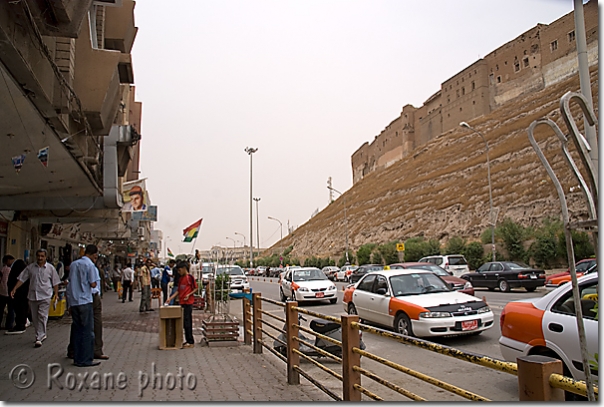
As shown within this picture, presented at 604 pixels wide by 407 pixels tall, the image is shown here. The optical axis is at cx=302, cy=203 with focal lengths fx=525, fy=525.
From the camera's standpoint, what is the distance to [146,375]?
7.29m

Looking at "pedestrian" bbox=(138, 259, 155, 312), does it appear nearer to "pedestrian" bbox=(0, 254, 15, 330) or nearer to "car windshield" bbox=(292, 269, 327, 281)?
"pedestrian" bbox=(0, 254, 15, 330)

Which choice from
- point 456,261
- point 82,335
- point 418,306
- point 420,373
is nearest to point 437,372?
point 418,306

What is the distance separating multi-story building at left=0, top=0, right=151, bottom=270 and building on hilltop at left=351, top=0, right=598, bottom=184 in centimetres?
6490

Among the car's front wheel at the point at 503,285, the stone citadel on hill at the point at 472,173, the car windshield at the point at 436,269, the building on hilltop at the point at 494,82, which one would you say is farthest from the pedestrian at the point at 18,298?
the building on hilltop at the point at 494,82

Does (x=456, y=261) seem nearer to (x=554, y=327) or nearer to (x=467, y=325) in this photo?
(x=467, y=325)

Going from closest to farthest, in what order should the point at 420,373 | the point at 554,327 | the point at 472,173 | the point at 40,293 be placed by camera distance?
1. the point at 420,373
2. the point at 554,327
3. the point at 40,293
4. the point at 472,173

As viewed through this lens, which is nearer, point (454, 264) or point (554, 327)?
point (554, 327)

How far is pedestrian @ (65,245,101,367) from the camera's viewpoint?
306 inches

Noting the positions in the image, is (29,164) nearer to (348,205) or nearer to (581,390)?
(581,390)

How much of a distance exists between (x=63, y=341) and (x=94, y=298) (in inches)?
128

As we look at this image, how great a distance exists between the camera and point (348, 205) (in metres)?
111

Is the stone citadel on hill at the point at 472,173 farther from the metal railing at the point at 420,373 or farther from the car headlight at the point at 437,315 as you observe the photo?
the metal railing at the point at 420,373

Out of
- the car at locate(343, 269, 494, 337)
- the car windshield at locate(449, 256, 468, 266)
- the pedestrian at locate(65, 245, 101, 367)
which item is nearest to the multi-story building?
the pedestrian at locate(65, 245, 101, 367)

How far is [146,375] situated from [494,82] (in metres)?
92.3
